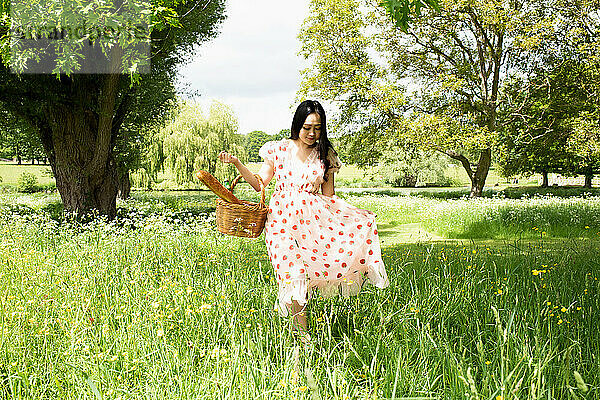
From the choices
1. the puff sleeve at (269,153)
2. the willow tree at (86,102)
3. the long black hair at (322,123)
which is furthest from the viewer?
the willow tree at (86,102)

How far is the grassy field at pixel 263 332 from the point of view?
88.7 inches

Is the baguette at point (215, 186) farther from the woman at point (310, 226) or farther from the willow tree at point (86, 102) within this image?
the willow tree at point (86, 102)

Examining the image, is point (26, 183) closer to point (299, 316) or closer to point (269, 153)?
point (269, 153)

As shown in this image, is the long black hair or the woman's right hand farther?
the long black hair

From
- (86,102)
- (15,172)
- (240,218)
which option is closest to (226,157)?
(240,218)

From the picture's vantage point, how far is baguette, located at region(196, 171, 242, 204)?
10.6ft

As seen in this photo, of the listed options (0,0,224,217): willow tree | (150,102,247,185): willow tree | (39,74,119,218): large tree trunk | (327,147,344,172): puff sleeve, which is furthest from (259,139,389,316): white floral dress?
(150,102,247,185): willow tree

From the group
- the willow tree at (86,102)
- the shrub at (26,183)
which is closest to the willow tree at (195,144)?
the shrub at (26,183)

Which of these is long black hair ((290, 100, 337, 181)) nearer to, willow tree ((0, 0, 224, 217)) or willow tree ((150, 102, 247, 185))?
willow tree ((0, 0, 224, 217))

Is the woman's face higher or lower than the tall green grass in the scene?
higher

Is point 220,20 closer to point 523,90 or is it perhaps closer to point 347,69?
point 347,69

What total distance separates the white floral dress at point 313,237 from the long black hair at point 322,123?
0.05 meters

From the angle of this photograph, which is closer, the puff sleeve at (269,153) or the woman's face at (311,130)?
the woman's face at (311,130)

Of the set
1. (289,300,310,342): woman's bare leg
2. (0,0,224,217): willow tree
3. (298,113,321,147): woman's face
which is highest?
(0,0,224,217): willow tree
